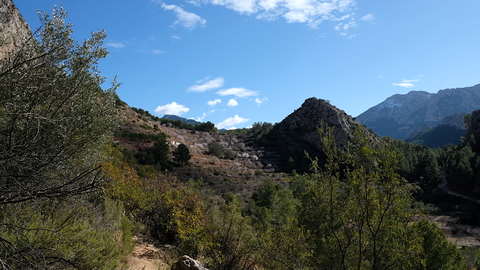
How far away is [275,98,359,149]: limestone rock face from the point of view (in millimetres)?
54156

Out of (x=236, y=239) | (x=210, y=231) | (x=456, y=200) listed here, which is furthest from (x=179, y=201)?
(x=456, y=200)

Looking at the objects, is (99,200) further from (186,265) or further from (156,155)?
(156,155)

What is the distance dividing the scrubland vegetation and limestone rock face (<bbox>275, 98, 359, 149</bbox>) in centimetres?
4833

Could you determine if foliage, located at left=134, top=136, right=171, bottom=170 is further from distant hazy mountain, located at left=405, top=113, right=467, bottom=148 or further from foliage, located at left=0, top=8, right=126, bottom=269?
distant hazy mountain, located at left=405, top=113, right=467, bottom=148

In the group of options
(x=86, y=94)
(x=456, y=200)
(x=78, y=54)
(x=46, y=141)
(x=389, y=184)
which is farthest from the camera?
(x=456, y=200)

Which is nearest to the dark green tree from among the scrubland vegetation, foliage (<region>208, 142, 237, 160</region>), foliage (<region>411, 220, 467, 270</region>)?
foliage (<region>208, 142, 237, 160</region>)

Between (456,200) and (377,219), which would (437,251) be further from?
(456,200)

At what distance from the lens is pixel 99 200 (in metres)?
7.30

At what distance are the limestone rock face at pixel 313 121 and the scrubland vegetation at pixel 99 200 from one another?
4833cm

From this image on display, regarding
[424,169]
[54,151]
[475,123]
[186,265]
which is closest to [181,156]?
[186,265]

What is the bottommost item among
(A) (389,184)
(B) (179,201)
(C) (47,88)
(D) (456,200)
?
(D) (456,200)

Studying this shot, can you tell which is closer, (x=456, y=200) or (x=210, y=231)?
(x=210, y=231)

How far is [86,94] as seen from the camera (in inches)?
216

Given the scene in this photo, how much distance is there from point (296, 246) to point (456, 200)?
4139cm
